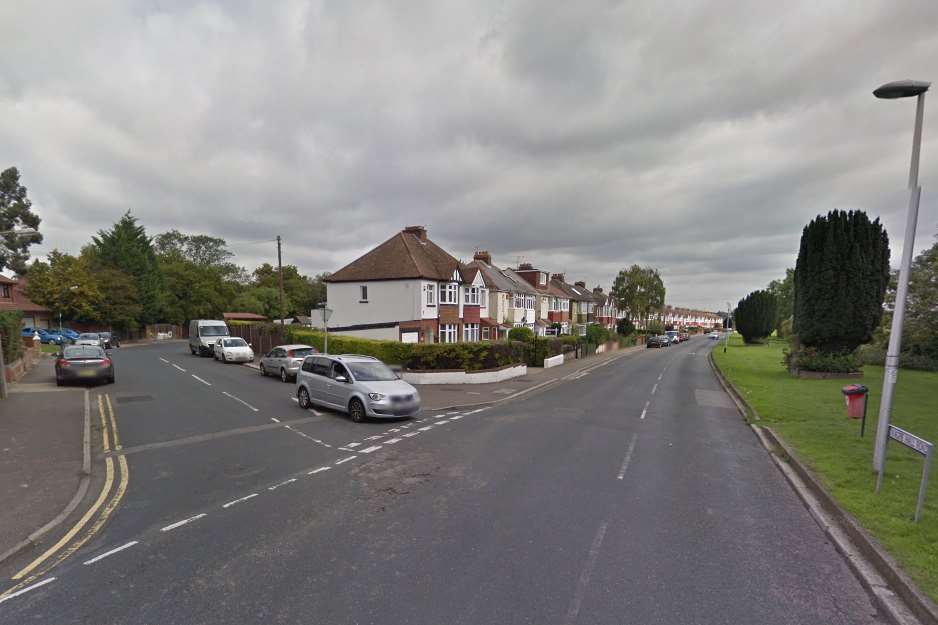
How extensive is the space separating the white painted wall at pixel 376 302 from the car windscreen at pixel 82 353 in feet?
46.8

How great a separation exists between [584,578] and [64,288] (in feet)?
193

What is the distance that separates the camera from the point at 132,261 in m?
55.8

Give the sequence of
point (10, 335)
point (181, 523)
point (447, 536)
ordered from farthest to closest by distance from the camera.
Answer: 1. point (10, 335)
2. point (181, 523)
3. point (447, 536)

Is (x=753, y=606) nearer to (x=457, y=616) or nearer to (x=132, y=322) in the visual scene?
(x=457, y=616)

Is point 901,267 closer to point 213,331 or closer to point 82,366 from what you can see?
point 82,366

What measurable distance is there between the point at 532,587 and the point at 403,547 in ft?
5.47

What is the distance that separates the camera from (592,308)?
78.8m

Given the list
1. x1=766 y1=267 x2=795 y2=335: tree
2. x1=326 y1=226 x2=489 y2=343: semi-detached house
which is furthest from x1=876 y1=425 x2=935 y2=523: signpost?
x1=766 y1=267 x2=795 y2=335: tree

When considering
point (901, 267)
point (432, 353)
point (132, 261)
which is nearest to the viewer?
point (901, 267)

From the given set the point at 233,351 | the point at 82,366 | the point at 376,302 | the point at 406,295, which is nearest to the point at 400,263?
the point at 406,295

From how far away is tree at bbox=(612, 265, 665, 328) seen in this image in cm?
6238

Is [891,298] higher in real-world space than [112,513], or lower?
higher

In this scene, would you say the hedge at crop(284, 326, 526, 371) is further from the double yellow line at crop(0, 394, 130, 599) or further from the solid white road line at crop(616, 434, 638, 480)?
the double yellow line at crop(0, 394, 130, 599)

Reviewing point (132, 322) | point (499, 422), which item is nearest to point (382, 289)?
point (499, 422)
